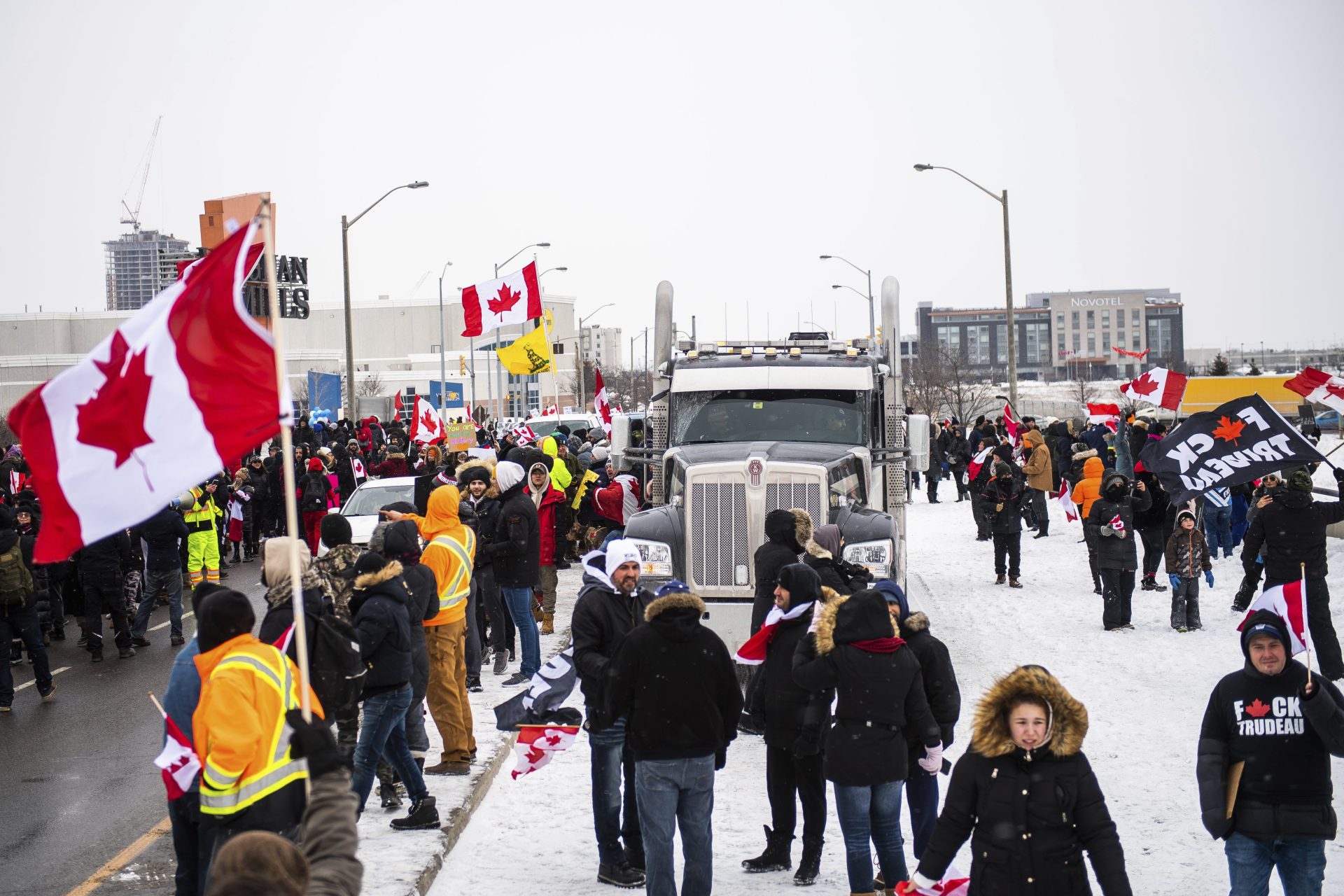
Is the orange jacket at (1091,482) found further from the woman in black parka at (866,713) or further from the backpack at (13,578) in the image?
the backpack at (13,578)

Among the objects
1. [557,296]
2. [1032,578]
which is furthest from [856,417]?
[557,296]

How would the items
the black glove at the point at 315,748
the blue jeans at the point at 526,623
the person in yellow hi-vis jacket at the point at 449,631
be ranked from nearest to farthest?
the black glove at the point at 315,748, the person in yellow hi-vis jacket at the point at 449,631, the blue jeans at the point at 526,623

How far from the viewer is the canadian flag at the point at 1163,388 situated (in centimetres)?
1833

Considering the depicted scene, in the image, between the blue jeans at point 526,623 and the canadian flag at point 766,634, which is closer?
the canadian flag at point 766,634

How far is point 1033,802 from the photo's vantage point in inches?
197

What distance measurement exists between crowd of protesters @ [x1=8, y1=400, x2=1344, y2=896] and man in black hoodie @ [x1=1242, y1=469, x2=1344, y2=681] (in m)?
0.02

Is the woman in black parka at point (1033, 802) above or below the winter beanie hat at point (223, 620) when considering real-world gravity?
below

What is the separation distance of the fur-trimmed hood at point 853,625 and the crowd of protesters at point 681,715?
11 millimetres

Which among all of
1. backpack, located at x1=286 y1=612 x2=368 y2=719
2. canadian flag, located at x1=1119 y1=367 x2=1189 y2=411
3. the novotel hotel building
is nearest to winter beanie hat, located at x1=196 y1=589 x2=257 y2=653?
backpack, located at x1=286 y1=612 x2=368 y2=719

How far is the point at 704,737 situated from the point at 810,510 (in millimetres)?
5719

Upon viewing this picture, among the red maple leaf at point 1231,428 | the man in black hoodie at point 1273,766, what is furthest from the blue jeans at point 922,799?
the red maple leaf at point 1231,428

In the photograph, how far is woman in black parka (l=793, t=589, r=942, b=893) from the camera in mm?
6543

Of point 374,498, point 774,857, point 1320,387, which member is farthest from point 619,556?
point 374,498

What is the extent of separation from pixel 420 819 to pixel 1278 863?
15.3 feet
